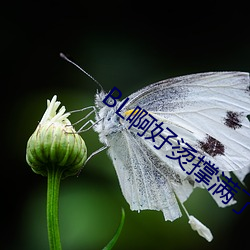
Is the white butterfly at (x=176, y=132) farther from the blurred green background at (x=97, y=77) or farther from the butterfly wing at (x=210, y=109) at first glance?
the blurred green background at (x=97, y=77)

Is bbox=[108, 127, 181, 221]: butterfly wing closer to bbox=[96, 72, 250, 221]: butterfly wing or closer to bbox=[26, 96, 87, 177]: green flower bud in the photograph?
bbox=[96, 72, 250, 221]: butterfly wing

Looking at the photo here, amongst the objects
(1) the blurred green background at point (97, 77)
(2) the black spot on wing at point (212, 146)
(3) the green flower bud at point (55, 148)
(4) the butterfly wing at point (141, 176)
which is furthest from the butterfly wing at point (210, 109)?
(1) the blurred green background at point (97, 77)

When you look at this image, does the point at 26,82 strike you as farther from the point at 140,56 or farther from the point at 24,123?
the point at 140,56

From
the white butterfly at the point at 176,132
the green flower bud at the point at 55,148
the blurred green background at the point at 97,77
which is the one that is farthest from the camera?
the blurred green background at the point at 97,77

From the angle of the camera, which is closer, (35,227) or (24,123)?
(35,227)

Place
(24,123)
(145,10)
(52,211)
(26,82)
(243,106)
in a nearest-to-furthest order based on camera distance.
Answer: (52,211) → (243,106) → (24,123) → (26,82) → (145,10)

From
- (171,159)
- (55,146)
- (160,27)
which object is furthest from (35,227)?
(160,27)
